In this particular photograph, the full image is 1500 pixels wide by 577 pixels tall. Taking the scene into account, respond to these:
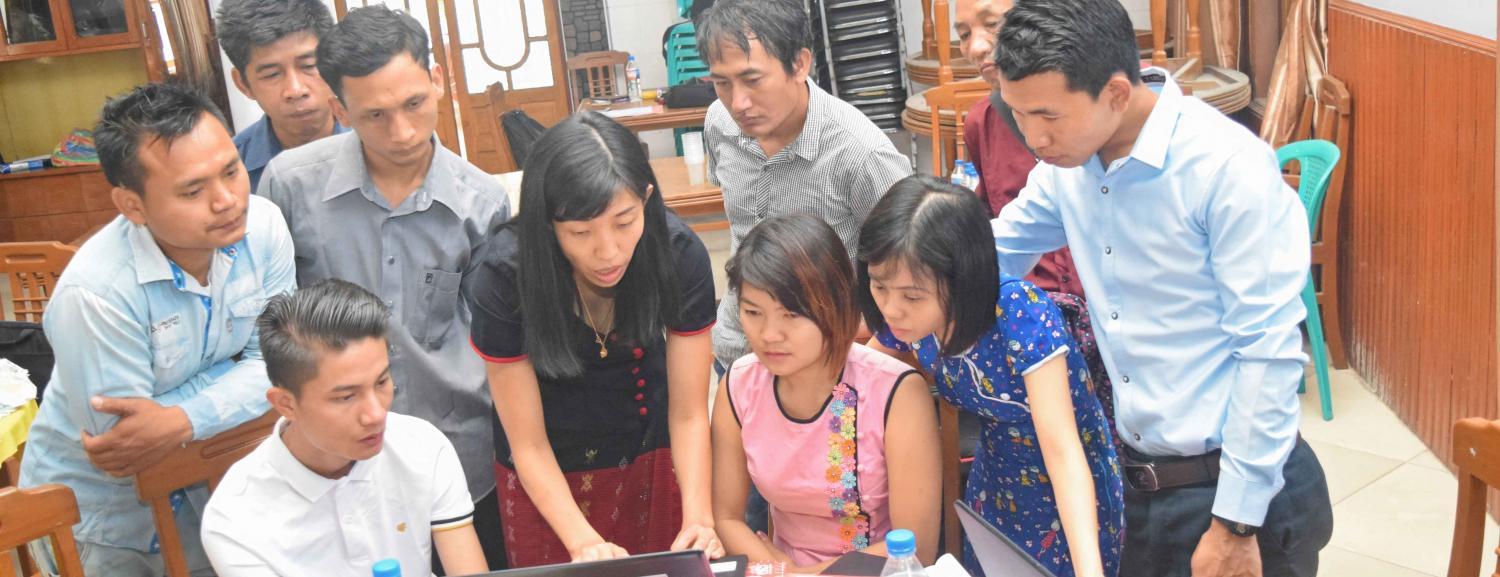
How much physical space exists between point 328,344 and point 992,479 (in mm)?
1035

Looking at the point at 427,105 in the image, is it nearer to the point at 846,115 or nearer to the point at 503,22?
the point at 846,115

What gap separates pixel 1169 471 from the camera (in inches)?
73.0

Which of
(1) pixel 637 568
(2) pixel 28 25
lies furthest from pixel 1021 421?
(2) pixel 28 25

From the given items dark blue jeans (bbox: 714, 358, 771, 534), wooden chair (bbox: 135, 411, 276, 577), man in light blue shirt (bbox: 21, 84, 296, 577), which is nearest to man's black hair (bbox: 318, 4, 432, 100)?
man in light blue shirt (bbox: 21, 84, 296, 577)

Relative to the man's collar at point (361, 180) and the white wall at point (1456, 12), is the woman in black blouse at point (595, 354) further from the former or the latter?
the white wall at point (1456, 12)

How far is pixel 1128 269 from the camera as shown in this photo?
181 centimetres

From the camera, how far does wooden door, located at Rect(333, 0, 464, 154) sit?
6879 millimetres

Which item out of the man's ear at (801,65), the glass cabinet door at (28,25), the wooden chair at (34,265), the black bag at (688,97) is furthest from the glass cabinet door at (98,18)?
the man's ear at (801,65)

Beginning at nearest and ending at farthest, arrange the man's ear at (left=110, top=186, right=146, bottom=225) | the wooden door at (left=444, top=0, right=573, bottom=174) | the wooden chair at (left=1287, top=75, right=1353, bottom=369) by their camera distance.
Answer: the man's ear at (left=110, top=186, right=146, bottom=225) < the wooden chair at (left=1287, top=75, right=1353, bottom=369) < the wooden door at (left=444, top=0, right=573, bottom=174)

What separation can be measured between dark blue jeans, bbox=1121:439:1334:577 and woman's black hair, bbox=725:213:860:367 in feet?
1.63

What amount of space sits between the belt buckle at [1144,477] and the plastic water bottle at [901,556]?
360mm

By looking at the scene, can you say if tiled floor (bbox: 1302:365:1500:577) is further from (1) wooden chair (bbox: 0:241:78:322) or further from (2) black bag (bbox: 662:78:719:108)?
(1) wooden chair (bbox: 0:241:78:322)

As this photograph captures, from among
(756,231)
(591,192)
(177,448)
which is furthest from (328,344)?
(756,231)

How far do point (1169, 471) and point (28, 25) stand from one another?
7172 millimetres
